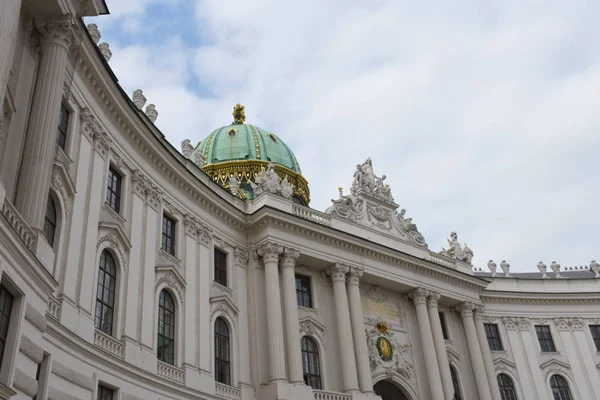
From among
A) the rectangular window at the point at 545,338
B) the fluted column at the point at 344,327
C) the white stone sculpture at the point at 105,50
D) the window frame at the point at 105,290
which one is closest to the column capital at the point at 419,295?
the fluted column at the point at 344,327

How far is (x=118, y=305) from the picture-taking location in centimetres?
2208

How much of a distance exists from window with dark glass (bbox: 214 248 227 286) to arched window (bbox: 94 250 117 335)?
768cm

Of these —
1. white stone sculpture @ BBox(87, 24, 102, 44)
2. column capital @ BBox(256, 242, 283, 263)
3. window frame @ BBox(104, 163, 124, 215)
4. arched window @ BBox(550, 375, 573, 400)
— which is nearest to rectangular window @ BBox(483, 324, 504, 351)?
arched window @ BBox(550, 375, 573, 400)

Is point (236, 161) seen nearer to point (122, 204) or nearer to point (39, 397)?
point (122, 204)

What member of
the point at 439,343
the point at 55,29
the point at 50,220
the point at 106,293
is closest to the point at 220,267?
the point at 106,293

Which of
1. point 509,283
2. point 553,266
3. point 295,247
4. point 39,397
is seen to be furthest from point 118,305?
point 553,266

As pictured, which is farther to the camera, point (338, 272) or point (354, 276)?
point (354, 276)

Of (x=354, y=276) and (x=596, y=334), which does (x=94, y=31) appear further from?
(x=596, y=334)

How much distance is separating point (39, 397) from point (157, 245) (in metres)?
9.79

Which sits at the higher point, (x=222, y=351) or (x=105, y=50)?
(x=105, y=50)

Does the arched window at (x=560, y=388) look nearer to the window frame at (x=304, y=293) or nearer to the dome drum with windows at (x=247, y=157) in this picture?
the window frame at (x=304, y=293)

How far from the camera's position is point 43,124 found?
15.7 metres

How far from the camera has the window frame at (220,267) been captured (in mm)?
29727

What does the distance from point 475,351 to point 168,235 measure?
21.5 m
